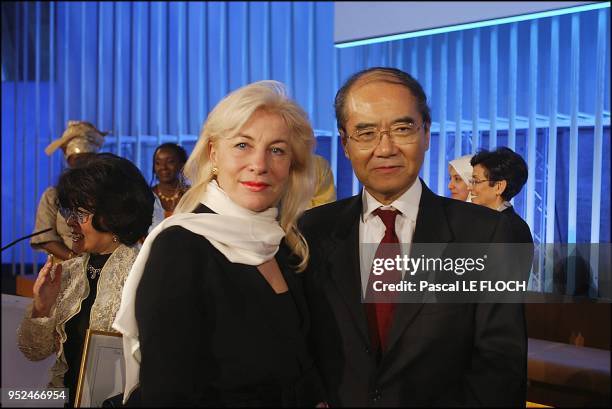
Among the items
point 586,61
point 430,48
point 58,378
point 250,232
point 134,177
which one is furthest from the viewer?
→ point 430,48

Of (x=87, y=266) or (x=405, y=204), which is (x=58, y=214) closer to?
(x=87, y=266)

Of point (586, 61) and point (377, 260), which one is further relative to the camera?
point (586, 61)

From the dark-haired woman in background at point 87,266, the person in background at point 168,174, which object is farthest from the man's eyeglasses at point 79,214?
the person in background at point 168,174

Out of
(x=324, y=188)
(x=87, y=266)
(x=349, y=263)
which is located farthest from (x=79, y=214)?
(x=324, y=188)

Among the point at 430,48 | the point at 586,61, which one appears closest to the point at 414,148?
the point at 586,61

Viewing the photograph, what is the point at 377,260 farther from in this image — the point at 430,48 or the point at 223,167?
the point at 430,48

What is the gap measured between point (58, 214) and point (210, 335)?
3.00 m

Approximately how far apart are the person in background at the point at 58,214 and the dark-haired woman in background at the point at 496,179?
1.95m

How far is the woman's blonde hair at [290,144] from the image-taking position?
1580mm

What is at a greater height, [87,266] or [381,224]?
[381,224]

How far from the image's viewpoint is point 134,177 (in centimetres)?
223

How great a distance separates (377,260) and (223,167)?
1.35 ft

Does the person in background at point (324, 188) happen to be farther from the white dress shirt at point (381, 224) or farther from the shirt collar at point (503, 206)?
the white dress shirt at point (381, 224)

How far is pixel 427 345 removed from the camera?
60.1 inches
